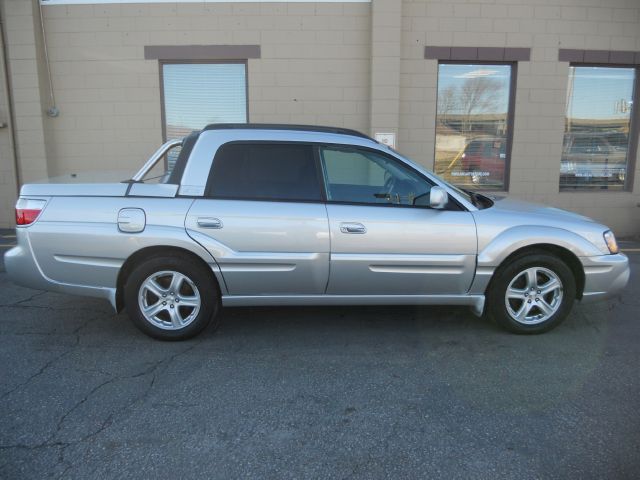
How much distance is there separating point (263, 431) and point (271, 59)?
23.0 ft

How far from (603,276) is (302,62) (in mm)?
5997

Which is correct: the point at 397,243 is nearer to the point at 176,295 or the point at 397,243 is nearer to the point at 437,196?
the point at 437,196

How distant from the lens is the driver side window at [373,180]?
4.25 m

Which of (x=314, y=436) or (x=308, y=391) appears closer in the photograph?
(x=314, y=436)

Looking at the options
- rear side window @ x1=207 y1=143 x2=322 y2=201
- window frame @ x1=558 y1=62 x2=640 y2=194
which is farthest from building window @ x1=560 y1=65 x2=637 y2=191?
rear side window @ x1=207 y1=143 x2=322 y2=201

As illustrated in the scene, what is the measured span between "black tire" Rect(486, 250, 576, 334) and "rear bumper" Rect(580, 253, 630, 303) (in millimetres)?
149

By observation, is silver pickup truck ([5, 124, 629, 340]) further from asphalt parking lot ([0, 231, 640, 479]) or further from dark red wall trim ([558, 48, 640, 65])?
dark red wall trim ([558, 48, 640, 65])

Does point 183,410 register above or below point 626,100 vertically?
below

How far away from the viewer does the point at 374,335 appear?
4.38 meters

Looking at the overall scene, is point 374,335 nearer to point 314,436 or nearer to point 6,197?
point 314,436

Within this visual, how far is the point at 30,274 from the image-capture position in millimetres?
4090

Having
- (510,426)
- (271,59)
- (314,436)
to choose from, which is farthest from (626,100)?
(314,436)

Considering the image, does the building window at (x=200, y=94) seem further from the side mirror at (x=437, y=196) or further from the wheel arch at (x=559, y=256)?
the wheel arch at (x=559, y=256)

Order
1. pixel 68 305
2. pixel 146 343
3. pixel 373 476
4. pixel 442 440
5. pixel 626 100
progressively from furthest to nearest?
1. pixel 626 100
2. pixel 68 305
3. pixel 146 343
4. pixel 442 440
5. pixel 373 476
